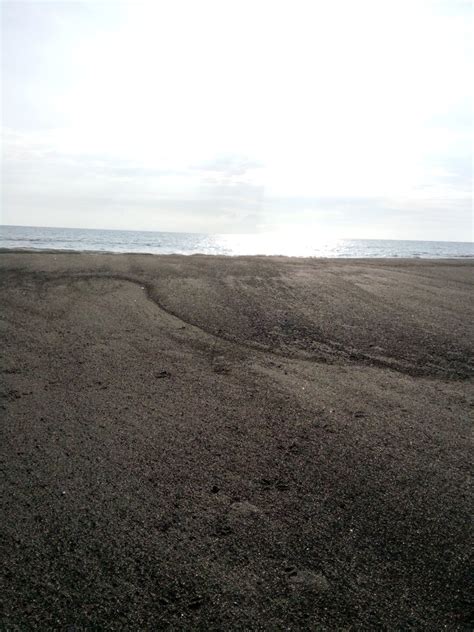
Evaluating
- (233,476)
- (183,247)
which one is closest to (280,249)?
(183,247)

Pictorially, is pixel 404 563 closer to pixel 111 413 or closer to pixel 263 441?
pixel 263 441

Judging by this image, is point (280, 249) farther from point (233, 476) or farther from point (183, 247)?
point (233, 476)

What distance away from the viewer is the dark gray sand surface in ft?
7.64

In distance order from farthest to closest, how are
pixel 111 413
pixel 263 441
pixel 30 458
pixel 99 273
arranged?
1. pixel 99 273
2. pixel 111 413
3. pixel 263 441
4. pixel 30 458

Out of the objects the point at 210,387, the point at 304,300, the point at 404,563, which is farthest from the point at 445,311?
the point at 404,563

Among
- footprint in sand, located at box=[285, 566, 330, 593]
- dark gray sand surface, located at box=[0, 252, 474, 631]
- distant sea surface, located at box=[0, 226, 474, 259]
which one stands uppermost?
distant sea surface, located at box=[0, 226, 474, 259]

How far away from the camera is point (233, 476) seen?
11.1ft

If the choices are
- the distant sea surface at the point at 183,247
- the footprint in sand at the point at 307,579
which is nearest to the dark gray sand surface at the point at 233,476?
the footprint in sand at the point at 307,579

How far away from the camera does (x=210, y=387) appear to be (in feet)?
16.6

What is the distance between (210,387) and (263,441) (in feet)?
4.34

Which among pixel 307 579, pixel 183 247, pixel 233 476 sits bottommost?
pixel 307 579

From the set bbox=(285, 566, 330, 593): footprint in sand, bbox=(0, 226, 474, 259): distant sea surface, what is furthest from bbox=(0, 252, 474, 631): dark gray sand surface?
bbox=(0, 226, 474, 259): distant sea surface

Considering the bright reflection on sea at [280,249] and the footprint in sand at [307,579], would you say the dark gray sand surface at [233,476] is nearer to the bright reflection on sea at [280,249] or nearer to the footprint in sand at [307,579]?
the footprint in sand at [307,579]

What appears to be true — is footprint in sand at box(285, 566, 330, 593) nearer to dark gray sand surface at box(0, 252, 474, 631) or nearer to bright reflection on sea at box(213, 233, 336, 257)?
dark gray sand surface at box(0, 252, 474, 631)
